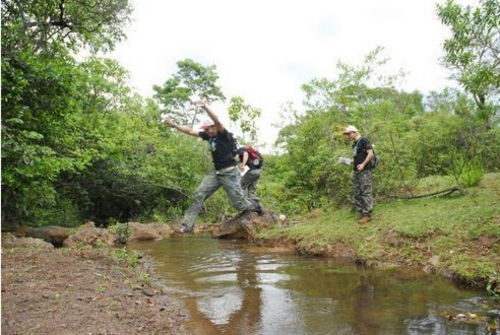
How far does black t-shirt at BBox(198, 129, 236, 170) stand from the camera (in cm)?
766

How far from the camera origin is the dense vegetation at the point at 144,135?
8.16 metres

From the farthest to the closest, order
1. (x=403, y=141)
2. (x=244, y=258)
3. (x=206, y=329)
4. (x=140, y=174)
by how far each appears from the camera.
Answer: (x=140, y=174), (x=403, y=141), (x=244, y=258), (x=206, y=329)

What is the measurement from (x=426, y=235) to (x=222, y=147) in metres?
4.01

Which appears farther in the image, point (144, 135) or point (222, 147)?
point (144, 135)

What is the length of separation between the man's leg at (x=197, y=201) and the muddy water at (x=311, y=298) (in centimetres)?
80

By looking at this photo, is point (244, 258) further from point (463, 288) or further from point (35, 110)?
point (35, 110)

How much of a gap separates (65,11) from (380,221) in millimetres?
9358

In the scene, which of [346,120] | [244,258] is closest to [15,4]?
[244,258]

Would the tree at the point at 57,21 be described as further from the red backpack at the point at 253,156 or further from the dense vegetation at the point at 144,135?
the red backpack at the point at 253,156

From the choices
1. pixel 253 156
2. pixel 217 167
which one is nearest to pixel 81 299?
pixel 217 167

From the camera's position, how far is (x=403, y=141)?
475 inches

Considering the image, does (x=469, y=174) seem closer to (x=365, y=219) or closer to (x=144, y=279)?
(x=365, y=219)

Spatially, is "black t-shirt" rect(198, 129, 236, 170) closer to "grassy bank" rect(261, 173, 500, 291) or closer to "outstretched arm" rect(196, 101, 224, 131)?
"outstretched arm" rect(196, 101, 224, 131)

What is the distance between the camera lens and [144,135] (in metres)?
19.9
